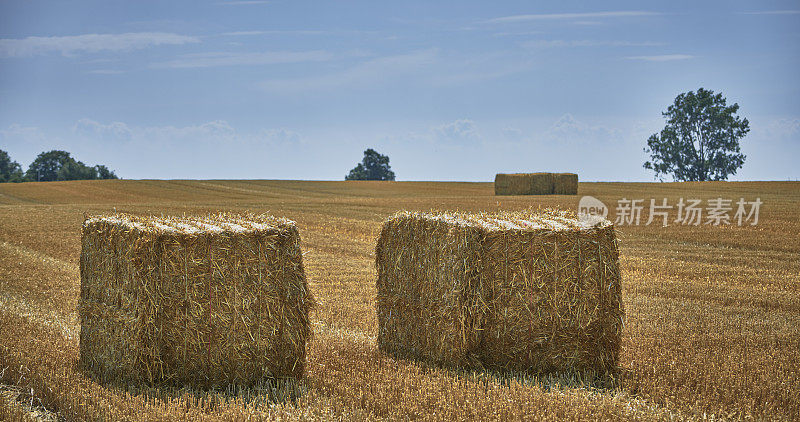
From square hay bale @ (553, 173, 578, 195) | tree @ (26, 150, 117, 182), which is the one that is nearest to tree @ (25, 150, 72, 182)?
tree @ (26, 150, 117, 182)

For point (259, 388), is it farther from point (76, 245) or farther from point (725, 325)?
point (76, 245)

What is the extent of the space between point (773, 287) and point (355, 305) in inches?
298

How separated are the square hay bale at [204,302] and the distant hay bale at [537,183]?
39.2 meters

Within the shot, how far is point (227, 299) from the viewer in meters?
6.18

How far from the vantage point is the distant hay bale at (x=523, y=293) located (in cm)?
659

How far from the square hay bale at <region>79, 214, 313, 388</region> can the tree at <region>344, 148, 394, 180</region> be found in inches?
3399

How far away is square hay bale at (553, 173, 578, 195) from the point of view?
146ft

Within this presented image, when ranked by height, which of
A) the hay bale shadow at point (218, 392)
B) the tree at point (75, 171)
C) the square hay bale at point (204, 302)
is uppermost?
the tree at point (75, 171)

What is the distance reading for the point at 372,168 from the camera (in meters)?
94.3

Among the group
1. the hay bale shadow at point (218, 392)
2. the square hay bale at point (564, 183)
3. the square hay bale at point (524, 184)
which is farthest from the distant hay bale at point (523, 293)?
the square hay bale at point (564, 183)

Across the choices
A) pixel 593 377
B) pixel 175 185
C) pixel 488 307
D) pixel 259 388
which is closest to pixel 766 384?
pixel 593 377

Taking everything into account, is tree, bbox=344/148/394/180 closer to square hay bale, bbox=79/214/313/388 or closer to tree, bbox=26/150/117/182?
tree, bbox=26/150/117/182

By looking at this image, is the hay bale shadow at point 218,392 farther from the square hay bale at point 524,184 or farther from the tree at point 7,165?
the tree at point 7,165

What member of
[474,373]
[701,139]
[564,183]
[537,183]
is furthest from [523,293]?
[701,139]
